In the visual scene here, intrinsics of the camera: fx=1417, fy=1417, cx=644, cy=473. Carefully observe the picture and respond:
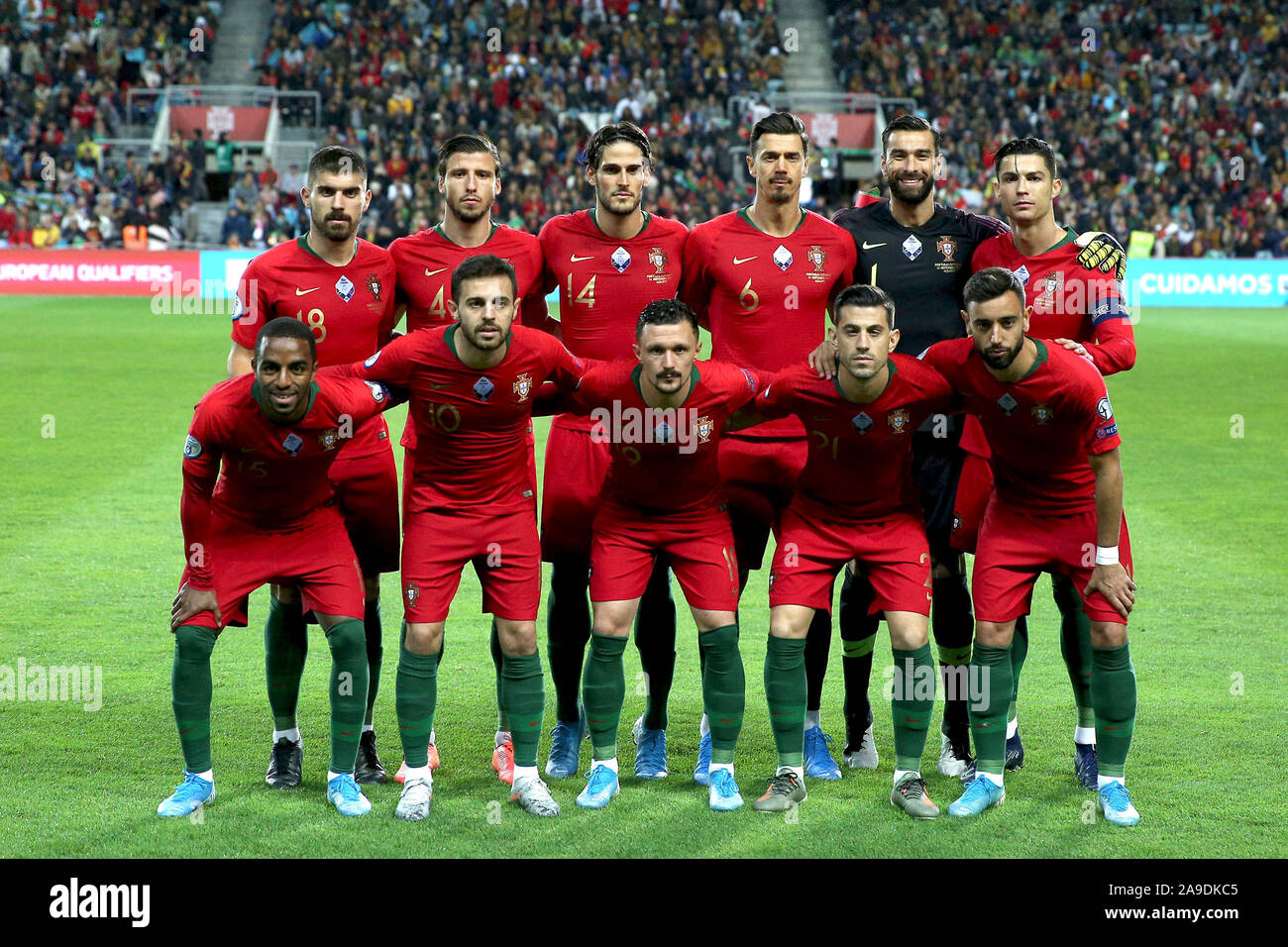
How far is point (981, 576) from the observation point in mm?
5391

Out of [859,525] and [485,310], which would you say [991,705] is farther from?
[485,310]

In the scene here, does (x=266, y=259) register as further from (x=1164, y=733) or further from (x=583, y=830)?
(x=1164, y=733)

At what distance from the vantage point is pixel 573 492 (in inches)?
229

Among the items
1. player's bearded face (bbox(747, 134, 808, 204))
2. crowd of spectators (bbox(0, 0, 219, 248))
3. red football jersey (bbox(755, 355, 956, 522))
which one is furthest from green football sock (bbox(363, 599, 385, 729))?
crowd of spectators (bbox(0, 0, 219, 248))

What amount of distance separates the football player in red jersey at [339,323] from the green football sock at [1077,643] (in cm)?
274

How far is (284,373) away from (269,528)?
64 centimetres

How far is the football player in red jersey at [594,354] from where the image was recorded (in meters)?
5.82

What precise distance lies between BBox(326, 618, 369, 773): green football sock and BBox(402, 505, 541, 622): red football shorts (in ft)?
0.74

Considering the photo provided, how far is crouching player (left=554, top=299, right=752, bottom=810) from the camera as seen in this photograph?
17.4ft

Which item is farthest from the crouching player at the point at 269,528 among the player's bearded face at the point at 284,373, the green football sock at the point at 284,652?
the green football sock at the point at 284,652

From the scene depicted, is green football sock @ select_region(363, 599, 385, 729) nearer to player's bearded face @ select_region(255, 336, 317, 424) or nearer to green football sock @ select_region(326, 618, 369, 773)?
green football sock @ select_region(326, 618, 369, 773)
